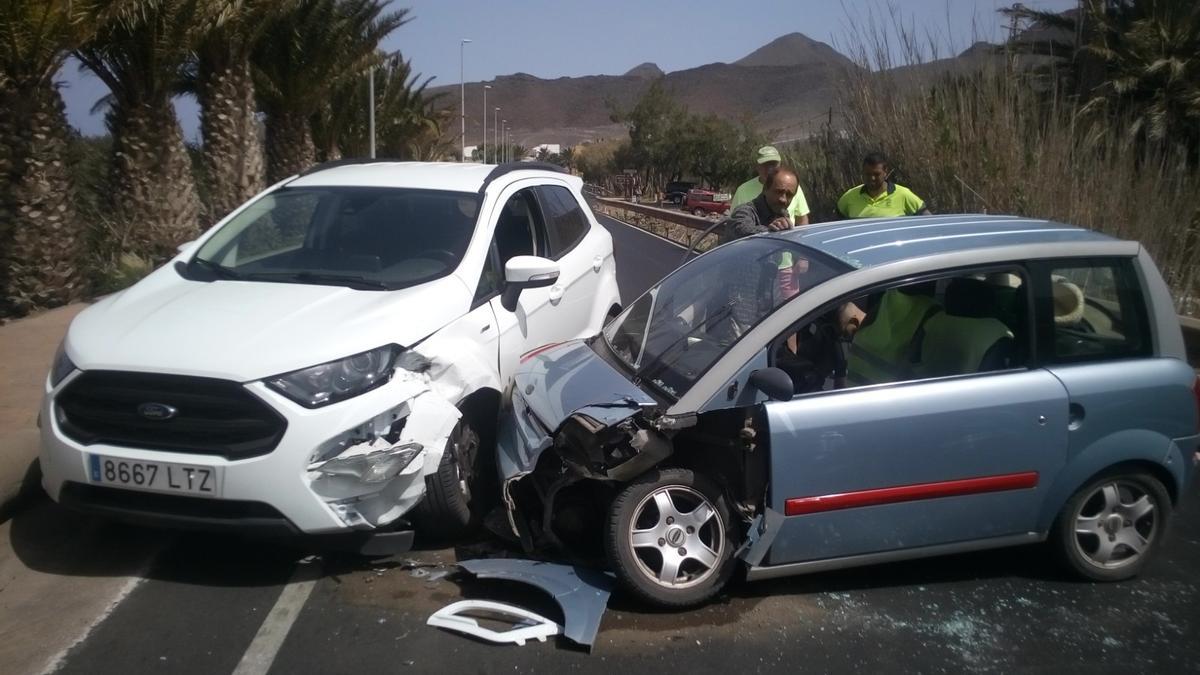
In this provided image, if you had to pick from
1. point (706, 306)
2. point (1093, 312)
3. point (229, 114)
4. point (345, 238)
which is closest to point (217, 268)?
point (345, 238)

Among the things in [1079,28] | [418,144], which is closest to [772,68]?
[418,144]

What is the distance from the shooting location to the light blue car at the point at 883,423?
4285mm

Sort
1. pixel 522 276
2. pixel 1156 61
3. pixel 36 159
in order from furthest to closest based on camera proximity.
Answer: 1. pixel 1156 61
2. pixel 36 159
3. pixel 522 276

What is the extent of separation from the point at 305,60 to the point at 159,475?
17.4 m

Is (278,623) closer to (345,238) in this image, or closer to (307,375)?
(307,375)

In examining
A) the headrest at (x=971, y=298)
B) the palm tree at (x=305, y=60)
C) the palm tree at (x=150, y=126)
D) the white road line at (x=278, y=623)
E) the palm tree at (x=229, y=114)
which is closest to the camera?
the white road line at (x=278, y=623)

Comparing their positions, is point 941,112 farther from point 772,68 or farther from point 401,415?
point 772,68

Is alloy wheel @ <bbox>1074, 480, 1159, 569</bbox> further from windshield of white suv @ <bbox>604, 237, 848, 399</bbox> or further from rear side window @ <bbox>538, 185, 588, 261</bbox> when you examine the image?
rear side window @ <bbox>538, 185, 588, 261</bbox>

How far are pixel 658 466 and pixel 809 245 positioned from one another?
1.37 metres

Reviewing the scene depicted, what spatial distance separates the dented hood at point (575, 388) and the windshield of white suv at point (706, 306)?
0.44 ft

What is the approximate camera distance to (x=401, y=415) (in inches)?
176

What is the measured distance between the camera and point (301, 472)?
13.9ft

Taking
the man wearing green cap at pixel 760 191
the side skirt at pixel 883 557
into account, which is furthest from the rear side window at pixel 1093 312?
the man wearing green cap at pixel 760 191

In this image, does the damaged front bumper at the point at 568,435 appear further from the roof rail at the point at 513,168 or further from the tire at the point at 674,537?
the roof rail at the point at 513,168
